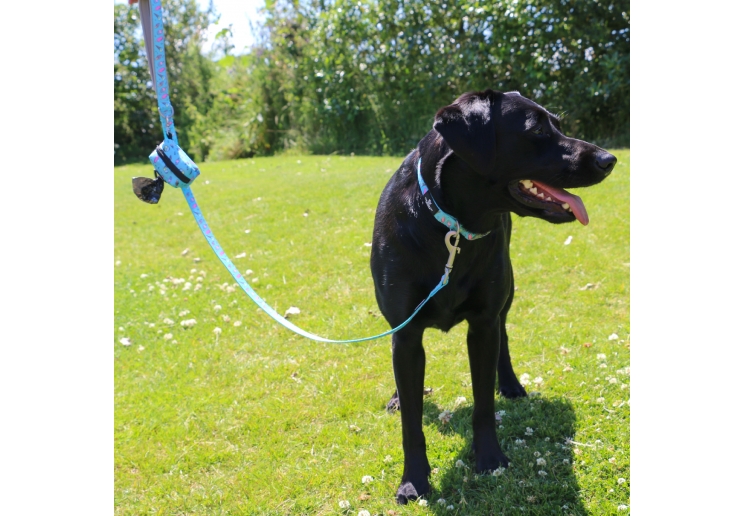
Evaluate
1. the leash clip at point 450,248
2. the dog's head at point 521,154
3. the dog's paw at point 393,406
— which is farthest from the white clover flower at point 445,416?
the dog's head at point 521,154

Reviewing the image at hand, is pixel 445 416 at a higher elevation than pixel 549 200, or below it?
below

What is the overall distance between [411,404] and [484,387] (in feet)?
1.22

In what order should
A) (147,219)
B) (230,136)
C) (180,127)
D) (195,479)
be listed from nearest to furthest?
(195,479)
(147,219)
(230,136)
(180,127)

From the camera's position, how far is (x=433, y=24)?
38.8 ft

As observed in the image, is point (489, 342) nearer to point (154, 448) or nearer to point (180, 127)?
point (154, 448)

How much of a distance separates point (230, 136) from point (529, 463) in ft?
45.0

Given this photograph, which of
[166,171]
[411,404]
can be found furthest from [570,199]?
[166,171]

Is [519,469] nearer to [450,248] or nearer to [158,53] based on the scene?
[450,248]

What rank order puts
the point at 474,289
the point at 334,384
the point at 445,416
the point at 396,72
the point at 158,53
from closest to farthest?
the point at 158,53 → the point at 474,289 → the point at 445,416 → the point at 334,384 → the point at 396,72

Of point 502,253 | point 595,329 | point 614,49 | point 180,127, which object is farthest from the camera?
point 180,127

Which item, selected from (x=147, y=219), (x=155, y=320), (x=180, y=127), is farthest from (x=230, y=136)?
(x=155, y=320)

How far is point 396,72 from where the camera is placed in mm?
12461

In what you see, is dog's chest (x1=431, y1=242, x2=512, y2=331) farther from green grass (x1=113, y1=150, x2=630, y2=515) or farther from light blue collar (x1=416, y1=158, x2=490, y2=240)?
green grass (x1=113, y1=150, x2=630, y2=515)

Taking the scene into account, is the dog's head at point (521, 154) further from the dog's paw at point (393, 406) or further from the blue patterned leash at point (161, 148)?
the dog's paw at point (393, 406)
